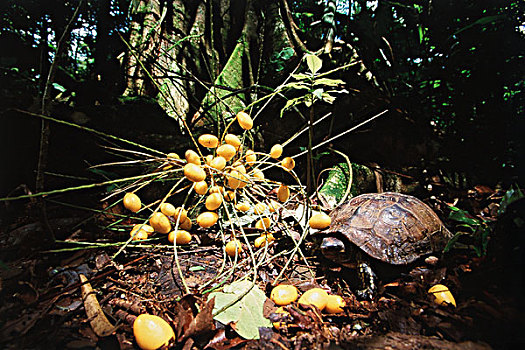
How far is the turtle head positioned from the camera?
1.36 m

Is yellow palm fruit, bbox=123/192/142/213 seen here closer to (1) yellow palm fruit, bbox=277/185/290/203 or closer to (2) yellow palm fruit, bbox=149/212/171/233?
(2) yellow palm fruit, bbox=149/212/171/233

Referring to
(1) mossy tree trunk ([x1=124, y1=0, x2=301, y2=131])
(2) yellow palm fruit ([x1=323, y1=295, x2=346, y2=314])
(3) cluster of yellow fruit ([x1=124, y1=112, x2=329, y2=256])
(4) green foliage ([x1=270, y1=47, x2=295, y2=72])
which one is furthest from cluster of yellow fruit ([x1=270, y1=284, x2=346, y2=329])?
(4) green foliage ([x1=270, y1=47, x2=295, y2=72])

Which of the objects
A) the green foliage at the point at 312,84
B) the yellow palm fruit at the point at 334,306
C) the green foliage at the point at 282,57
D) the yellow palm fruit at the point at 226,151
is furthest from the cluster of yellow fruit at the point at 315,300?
the green foliage at the point at 282,57

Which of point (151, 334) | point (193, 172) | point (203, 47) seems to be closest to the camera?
point (151, 334)

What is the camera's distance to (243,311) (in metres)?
0.97

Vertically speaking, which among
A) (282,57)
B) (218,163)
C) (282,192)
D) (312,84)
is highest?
(282,57)

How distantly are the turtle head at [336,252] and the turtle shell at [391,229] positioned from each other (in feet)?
0.34

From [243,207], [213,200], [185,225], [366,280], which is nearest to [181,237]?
[185,225]

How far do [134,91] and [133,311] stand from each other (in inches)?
74.0

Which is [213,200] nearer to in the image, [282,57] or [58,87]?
[282,57]

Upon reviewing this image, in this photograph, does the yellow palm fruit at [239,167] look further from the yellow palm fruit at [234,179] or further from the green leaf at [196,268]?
the green leaf at [196,268]

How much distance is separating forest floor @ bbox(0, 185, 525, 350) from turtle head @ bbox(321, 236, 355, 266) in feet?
0.31

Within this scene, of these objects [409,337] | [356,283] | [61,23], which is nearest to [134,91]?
[61,23]

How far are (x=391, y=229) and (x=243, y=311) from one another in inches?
42.6
